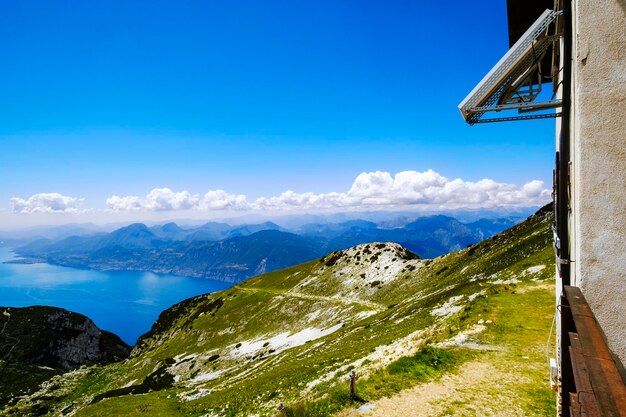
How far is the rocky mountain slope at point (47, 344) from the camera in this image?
10982cm

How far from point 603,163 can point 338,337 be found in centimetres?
4388

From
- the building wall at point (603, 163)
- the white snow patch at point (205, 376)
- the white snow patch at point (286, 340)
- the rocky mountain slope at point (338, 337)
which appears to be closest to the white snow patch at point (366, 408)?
the rocky mountain slope at point (338, 337)

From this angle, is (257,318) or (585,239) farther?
(257,318)

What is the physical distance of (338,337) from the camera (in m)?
45.8

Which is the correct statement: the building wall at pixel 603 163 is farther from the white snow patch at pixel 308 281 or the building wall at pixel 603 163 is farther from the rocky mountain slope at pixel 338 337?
the white snow patch at pixel 308 281

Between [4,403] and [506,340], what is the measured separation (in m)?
96.8

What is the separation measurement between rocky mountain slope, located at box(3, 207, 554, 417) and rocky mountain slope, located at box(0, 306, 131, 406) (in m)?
29.3

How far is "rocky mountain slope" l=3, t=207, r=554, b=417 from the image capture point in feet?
55.1

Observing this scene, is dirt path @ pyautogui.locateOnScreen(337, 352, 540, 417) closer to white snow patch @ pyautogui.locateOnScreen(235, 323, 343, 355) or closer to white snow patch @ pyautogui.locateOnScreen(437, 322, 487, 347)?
white snow patch @ pyautogui.locateOnScreen(437, 322, 487, 347)

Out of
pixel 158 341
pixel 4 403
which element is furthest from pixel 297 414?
pixel 158 341

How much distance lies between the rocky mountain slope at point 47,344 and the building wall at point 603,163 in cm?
12646

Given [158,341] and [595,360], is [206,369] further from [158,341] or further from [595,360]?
[595,360]

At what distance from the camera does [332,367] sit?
Result: 82.6ft

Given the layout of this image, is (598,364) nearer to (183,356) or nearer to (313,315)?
(313,315)
